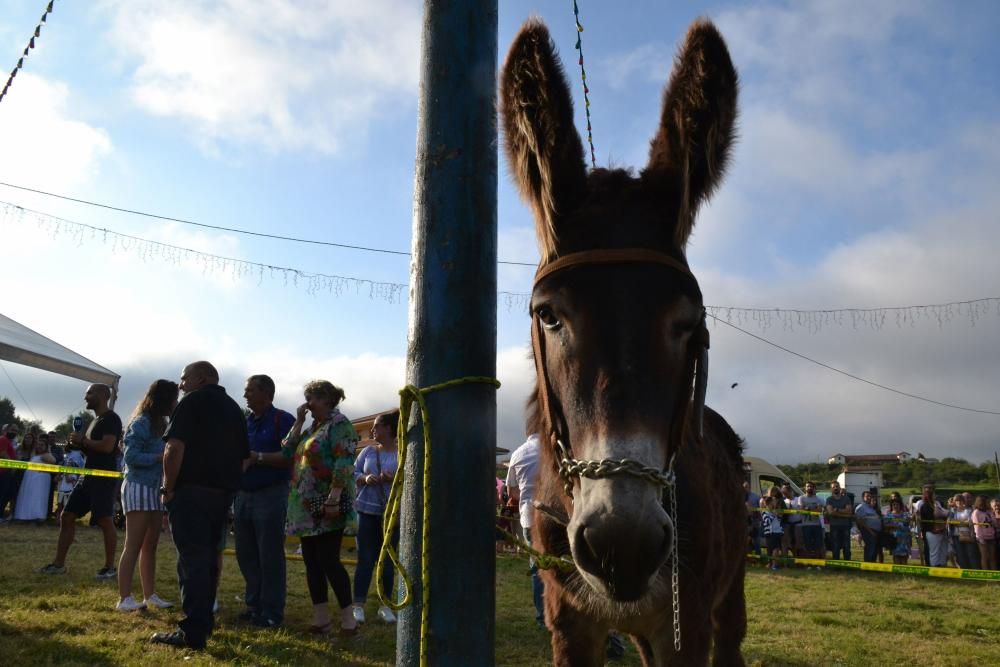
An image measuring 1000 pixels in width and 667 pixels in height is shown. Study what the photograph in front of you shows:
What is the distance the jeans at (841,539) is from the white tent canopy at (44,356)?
16832 mm

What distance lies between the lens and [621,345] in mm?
1950

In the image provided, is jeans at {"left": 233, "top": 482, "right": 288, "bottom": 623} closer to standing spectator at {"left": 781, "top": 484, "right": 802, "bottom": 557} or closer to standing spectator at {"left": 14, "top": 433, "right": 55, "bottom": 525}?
standing spectator at {"left": 14, "top": 433, "right": 55, "bottom": 525}

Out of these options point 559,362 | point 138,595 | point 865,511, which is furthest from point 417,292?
point 865,511

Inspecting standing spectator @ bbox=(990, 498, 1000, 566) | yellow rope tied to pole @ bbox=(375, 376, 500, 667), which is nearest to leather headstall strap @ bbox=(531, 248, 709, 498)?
yellow rope tied to pole @ bbox=(375, 376, 500, 667)

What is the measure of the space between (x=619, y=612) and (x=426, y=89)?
2084 millimetres

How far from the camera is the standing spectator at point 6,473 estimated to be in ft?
48.7

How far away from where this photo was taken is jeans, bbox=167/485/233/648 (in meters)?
5.32

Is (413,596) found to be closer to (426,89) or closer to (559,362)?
(559,362)

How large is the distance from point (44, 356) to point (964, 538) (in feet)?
66.2

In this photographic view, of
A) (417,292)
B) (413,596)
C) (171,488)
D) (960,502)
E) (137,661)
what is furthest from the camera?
(960,502)

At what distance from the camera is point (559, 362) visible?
2.12 metres

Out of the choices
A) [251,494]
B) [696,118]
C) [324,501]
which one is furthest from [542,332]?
[251,494]

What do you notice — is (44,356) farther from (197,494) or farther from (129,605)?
(197,494)

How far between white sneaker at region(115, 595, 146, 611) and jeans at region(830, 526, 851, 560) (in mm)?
15318
